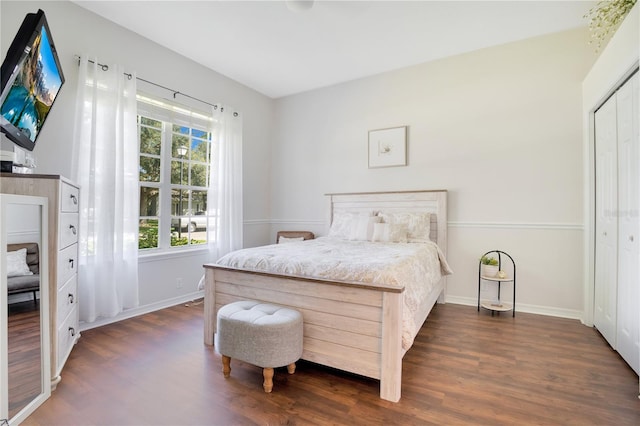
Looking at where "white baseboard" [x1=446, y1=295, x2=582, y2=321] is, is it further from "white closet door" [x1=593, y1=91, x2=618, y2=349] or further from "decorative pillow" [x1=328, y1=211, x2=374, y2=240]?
"decorative pillow" [x1=328, y1=211, x2=374, y2=240]

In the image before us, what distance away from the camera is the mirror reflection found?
58.5 inches

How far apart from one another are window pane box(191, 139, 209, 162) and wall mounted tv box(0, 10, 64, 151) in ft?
5.14

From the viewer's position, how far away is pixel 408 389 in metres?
1.81

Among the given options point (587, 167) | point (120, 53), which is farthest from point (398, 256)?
point (120, 53)

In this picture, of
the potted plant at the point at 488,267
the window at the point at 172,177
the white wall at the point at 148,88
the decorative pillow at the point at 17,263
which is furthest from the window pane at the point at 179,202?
the potted plant at the point at 488,267

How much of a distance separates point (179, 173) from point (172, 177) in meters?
0.11

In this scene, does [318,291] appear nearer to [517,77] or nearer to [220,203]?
[220,203]

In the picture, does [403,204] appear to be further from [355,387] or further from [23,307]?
[23,307]

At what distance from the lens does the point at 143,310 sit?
3160mm

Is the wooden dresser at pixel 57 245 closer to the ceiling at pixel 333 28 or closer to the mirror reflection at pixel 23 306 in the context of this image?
the mirror reflection at pixel 23 306

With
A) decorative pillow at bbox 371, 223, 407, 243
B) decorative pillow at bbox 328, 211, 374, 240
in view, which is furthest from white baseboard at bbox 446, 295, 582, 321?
decorative pillow at bbox 328, 211, 374, 240

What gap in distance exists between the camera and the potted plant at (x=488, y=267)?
3.20 meters

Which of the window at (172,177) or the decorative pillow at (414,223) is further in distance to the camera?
the decorative pillow at (414,223)

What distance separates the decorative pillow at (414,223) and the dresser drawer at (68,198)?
114 inches
